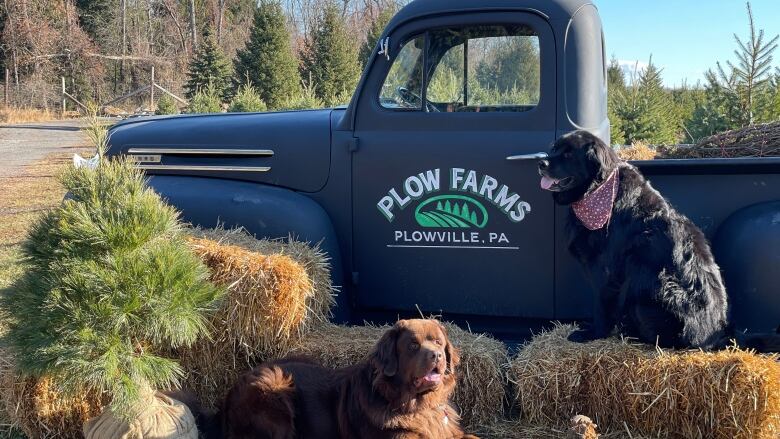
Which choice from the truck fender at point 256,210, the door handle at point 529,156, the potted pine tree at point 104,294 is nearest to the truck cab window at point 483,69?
the door handle at point 529,156

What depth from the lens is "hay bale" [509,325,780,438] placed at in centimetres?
319

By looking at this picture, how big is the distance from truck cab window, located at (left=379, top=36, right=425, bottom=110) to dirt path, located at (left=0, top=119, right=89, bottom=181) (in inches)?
521

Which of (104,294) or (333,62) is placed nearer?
(104,294)

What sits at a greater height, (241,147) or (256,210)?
(241,147)

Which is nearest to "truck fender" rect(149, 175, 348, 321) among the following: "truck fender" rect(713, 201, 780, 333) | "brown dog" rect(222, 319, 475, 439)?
"brown dog" rect(222, 319, 475, 439)

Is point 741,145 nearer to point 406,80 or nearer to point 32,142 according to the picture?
point 406,80

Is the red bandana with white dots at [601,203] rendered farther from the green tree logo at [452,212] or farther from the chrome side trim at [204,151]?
the chrome side trim at [204,151]

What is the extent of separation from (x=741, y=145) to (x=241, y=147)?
11.2 ft

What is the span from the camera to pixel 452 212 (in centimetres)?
389

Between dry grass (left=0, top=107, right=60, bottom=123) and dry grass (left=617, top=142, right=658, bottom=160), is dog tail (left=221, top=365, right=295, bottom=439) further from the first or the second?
dry grass (left=0, top=107, right=60, bottom=123)

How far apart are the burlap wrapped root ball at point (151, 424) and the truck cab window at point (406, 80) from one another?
2080 mm

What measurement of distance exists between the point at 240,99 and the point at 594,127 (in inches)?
534

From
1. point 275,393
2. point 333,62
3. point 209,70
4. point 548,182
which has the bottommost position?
point 275,393

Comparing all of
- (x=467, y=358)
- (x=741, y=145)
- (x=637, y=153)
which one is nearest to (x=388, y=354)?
(x=467, y=358)
